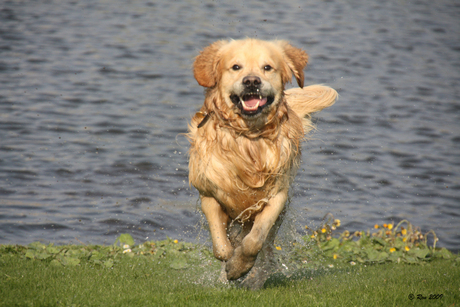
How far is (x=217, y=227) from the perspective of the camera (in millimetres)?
4410

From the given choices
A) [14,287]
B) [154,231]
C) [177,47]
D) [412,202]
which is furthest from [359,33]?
[14,287]

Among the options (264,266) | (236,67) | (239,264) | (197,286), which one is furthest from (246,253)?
(236,67)

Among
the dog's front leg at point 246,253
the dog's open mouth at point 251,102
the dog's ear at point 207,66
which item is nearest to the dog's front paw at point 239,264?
the dog's front leg at point 246,253

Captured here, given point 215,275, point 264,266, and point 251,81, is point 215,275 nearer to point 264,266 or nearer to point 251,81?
point 264,266

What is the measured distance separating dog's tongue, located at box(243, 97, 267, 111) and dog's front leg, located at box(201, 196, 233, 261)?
856 mm

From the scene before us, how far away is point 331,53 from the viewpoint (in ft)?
45.1

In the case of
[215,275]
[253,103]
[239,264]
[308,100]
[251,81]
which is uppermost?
[251,81]

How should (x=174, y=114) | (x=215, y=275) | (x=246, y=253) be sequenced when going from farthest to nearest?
1. (x=174, y=114)
2. (x=215, y=275)
3. (x=246, y=253)

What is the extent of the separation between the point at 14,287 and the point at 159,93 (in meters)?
7.27

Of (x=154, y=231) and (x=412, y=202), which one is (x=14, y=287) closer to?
(x=154, y=231)

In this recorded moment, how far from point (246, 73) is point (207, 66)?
372mm

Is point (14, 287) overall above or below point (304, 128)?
below

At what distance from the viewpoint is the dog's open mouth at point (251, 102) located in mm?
4176

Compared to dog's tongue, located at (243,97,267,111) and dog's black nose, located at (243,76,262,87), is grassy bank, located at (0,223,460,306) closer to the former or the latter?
dog's tongue, located at (243,97,267,111)
